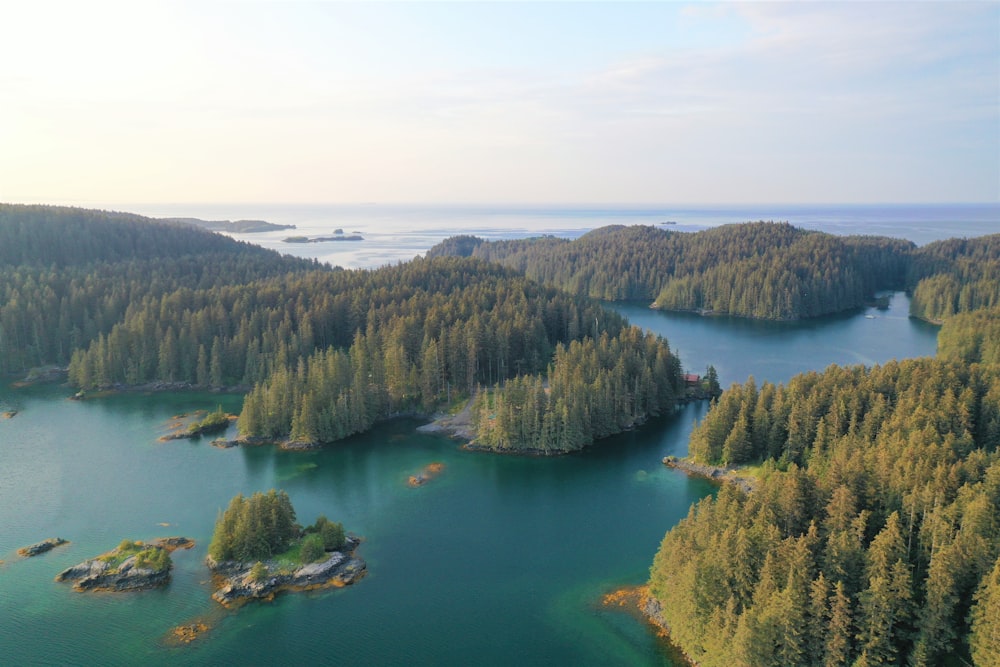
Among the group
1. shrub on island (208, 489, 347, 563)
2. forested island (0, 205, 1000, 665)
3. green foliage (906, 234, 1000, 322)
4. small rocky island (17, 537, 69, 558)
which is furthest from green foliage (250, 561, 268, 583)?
green foliage (906, 234, 1000, 322)

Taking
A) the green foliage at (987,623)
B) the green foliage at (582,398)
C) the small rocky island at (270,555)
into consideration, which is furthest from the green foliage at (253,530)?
the green foliage at (987,623)

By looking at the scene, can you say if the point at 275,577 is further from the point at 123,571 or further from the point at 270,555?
the point at 123,571

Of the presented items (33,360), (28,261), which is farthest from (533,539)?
(28,261)

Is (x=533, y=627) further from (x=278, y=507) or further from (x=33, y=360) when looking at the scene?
(x=33, y=360)

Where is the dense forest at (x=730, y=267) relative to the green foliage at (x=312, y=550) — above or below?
above

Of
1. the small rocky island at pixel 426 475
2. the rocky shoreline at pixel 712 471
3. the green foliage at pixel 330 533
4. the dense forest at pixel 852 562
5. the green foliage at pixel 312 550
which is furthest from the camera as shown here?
the small rocky island at pixel 426 475

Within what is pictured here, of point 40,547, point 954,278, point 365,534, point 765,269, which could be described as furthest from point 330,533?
point 954,278

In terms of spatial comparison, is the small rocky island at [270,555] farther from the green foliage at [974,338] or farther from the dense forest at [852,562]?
the green foliage at [974,338]
